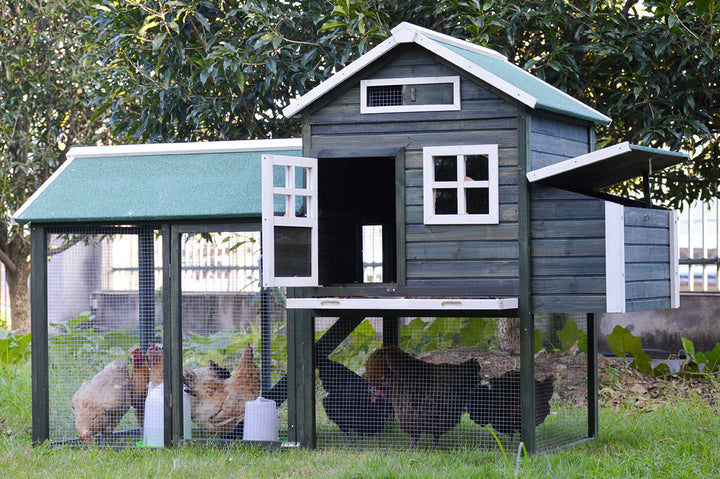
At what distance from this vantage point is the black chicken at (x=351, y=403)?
6801 millimetres

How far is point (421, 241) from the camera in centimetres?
629

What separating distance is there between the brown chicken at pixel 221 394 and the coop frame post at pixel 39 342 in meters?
1.21

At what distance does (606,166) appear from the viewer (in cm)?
628

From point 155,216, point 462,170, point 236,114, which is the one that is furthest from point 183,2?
point 462,170

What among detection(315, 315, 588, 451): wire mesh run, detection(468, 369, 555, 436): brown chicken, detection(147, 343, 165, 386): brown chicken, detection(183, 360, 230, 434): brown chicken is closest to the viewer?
detection(468, 369, 555, 436): brown chicken

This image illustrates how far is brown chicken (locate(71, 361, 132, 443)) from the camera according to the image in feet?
22.8

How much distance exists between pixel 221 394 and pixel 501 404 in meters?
2.20

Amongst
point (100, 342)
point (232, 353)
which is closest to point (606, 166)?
point (232, 353)

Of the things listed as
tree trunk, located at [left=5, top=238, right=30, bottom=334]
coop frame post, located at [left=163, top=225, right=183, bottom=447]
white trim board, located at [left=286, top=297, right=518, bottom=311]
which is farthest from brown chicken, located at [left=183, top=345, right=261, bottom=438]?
tree trunk, located at [left=5, top=238, right=30, bottom=334]

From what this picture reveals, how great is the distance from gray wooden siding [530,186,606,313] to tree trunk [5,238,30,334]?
10462 millimetres

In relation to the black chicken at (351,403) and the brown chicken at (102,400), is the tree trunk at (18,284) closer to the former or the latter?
the brown chicken at (102,400)

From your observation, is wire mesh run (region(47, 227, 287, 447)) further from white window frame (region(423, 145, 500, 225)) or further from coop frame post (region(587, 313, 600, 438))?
coop frame post (region(587, 313, 600, 438))

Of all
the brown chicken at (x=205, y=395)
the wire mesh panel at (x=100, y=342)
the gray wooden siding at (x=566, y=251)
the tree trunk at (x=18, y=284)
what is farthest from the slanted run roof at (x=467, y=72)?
the tree trunk at (x=18, y=284)

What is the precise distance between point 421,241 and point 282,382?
5.40 feet
